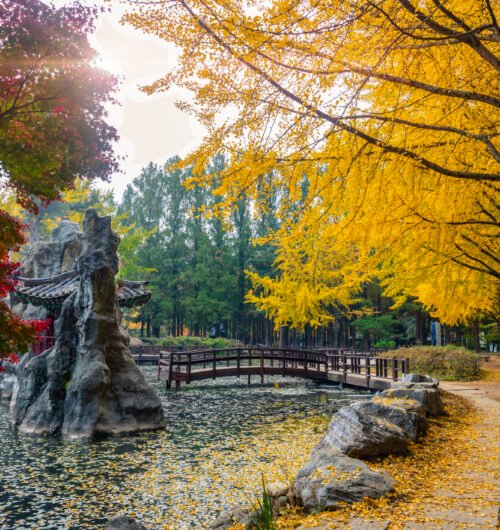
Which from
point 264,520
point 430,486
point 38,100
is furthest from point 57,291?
point 430,486

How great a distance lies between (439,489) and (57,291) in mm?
12447

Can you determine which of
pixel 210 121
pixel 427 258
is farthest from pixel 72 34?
pixel 427 258

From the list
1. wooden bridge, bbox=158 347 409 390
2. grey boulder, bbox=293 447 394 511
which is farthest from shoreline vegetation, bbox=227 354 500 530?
wooden bridge, bbox=158 347 409 390

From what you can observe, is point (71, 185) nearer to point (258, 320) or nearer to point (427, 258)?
point (427, 258)

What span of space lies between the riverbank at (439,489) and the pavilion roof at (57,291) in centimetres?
1052

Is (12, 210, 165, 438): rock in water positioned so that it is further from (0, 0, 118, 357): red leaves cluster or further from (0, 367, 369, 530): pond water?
(0, 0, 118, 357): red leaves cluster

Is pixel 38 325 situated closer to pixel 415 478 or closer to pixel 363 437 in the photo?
pixel 363 437

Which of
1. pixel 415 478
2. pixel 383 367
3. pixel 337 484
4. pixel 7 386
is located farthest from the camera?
pixel 383 367

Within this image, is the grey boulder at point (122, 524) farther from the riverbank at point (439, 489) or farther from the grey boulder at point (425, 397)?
the grey boulder at point (425, 397)

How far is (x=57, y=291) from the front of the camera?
14.4 meters

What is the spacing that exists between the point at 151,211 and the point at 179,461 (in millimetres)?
41557

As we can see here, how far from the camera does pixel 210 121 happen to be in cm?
550

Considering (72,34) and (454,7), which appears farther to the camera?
(72,34)

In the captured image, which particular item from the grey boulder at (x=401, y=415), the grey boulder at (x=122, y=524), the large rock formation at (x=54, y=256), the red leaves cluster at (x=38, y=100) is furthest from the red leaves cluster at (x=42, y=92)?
the large rock formation at (x=54, y=256)
